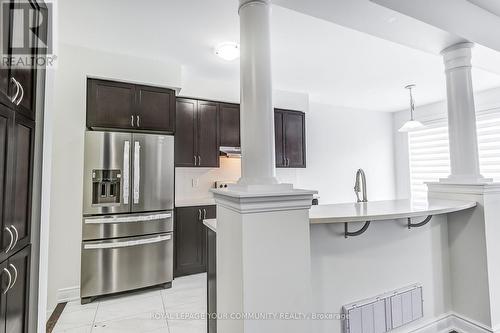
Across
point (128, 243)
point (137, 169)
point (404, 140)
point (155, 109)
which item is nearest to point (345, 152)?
point (404, 140)

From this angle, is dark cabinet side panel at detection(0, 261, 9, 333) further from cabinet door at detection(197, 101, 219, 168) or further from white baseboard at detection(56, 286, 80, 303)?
cabinet door at detection(197, 101, 219, 168)

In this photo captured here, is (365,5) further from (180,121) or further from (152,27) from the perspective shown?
(180,121)

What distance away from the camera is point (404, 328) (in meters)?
1.97

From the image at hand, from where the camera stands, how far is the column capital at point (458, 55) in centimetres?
224

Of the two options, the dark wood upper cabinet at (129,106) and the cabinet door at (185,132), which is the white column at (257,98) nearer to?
the dark wood upper cabinet at (129,106)

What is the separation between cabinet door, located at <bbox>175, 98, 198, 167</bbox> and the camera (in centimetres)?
356

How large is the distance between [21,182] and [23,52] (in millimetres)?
682

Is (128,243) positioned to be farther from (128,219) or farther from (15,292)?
(15,292)

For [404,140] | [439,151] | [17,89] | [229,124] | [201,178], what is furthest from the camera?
[404,140]

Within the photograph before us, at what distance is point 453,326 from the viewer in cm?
221

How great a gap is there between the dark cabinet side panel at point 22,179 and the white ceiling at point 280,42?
4.41 ft

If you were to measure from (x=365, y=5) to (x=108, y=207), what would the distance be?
2.99 m

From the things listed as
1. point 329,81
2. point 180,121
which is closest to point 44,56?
point 180,121

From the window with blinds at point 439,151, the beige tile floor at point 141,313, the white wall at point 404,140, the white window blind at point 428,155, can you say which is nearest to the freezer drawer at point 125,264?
the beige tile floor at point 141,313
